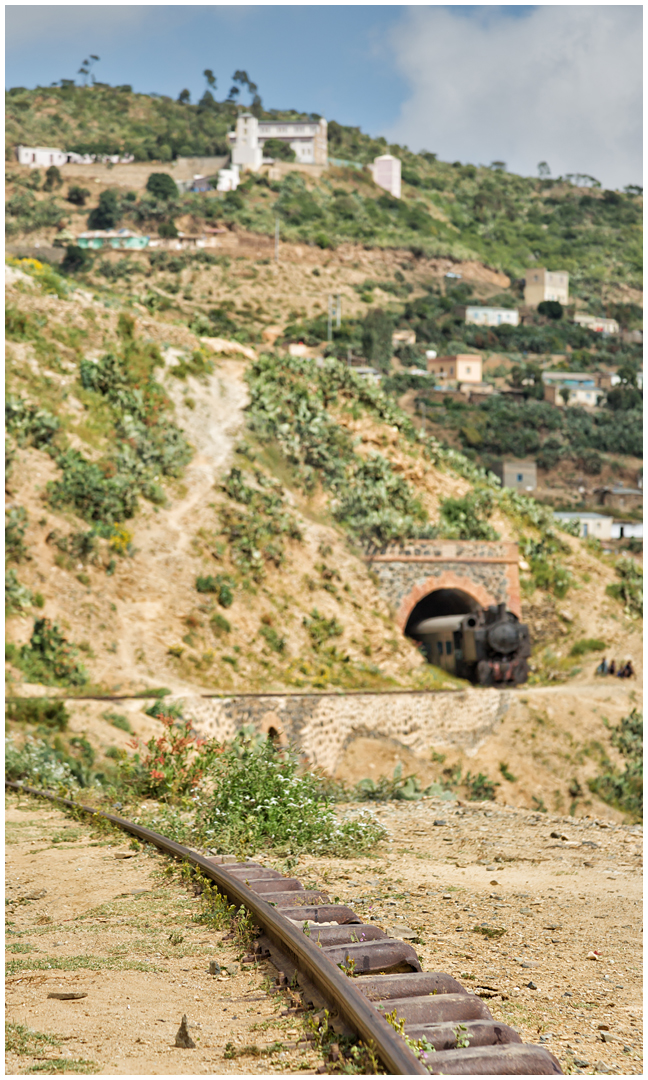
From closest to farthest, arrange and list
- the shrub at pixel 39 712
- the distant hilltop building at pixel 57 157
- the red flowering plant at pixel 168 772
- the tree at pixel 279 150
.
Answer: the red flowering plant at pixel 168 772 → the shrub at pixel 39 712 → the distant hilltop building at pixel 57 157 → the tree at pixel 279 150

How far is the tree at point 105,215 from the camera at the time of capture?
4141 inches

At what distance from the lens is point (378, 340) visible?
291 feet

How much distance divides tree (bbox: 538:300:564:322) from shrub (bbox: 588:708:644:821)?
3801 inches

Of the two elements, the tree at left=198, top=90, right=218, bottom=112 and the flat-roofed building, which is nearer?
the flat-roofed building

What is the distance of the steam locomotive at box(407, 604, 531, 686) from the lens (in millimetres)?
26250

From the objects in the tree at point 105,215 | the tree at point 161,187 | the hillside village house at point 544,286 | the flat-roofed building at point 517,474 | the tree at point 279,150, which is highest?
the tree at point 279,150

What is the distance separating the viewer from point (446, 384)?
8956cm

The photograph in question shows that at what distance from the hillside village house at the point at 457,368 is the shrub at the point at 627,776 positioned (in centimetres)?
7009

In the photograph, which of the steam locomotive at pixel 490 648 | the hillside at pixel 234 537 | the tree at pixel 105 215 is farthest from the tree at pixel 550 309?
the steam locomotive at pixel 490 648

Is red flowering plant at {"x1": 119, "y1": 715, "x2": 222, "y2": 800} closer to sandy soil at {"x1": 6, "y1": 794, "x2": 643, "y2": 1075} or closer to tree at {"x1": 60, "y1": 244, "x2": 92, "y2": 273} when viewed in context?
sandy soil at {"x1": 6, "y1": 794, "x2": 643, "y2": 1075}

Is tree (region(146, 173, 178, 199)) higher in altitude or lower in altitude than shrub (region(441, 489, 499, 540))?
higher

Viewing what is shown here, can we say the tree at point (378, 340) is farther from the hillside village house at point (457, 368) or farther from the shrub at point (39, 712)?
the shrub at point (39, 712)

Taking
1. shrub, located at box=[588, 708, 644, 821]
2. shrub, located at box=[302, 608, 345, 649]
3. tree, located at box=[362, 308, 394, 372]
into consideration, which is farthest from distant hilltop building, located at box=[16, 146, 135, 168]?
shrub, located at box=[588, 708, 644, 821]

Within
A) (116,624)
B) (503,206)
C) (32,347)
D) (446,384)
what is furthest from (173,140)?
(116,624)
